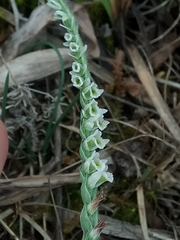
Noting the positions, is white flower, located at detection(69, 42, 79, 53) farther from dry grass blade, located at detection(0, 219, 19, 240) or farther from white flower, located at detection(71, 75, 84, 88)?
dry grass blade, located at detection(0, 219, 19, 240)

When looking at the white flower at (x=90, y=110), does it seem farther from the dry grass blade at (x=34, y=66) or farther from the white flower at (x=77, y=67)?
the dry grass blade at (x=34, y=66)

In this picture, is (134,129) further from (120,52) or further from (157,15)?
(157,15)

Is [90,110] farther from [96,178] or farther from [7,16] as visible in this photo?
[7,16]

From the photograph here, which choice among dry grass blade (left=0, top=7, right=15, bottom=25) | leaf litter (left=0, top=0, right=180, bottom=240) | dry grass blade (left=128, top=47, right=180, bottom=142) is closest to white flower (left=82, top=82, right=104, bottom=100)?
leaf litter (left=0, top=0, right=180, bottom=240)

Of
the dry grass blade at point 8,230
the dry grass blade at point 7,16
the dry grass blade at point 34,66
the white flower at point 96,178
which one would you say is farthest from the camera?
the dry grass blade at point 7,16

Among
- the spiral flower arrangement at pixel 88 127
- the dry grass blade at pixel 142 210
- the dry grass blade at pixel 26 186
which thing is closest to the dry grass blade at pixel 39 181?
the dry grass blade at pixel 26 186

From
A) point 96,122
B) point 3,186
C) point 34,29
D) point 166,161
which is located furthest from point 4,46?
point 96,122

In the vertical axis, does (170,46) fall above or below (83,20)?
below

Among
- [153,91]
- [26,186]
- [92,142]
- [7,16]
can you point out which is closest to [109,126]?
[153,91]

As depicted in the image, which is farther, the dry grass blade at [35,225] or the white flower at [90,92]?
the dry grass blade at [35,225]
